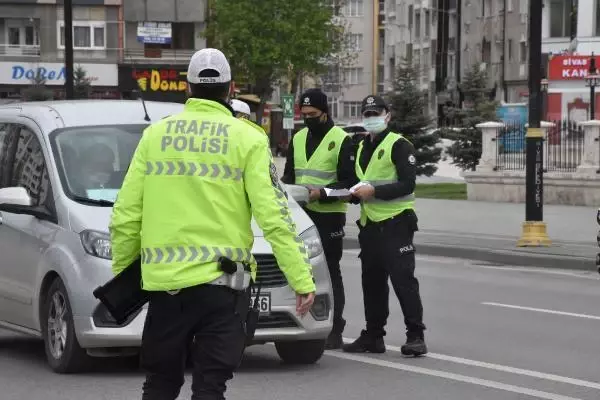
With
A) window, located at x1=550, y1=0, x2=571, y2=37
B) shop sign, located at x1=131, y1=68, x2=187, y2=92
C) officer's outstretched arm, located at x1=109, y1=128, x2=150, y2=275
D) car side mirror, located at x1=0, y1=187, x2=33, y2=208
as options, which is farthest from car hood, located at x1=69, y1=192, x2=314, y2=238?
window, located at x1=550, y1=0, x2=571, y2=37

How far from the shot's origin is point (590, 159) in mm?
30938

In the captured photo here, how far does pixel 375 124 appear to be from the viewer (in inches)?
440

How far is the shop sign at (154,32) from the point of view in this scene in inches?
3236

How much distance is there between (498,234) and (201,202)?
18377 millimetres

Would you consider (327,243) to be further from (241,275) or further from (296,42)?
(296,42)

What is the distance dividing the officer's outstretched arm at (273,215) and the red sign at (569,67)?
61063 mm

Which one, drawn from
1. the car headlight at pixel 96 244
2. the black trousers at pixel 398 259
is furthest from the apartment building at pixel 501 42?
the car headlight at pixel 96 244

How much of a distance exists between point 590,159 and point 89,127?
2121 cm

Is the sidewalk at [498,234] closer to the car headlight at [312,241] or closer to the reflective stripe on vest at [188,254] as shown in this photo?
the car headlight at [312,241]

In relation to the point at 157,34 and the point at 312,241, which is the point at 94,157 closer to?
the point at 312,241

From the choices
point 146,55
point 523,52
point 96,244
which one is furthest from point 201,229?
point 523,52

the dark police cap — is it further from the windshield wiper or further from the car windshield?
the windshield wiper

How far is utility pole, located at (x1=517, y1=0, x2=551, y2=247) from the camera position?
20.6 m

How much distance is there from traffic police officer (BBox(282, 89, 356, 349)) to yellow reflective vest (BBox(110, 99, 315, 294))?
4894 millimetres
